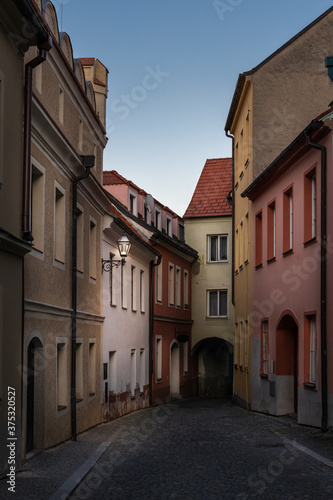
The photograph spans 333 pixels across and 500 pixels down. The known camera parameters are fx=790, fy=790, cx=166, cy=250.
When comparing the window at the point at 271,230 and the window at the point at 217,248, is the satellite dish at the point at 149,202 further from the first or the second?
the window at the point at 271,230

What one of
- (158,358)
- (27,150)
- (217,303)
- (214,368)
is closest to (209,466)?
(27,150)

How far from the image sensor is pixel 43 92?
1448 cm

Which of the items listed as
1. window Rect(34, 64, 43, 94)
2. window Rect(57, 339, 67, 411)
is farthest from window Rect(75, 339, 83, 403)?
window Rect(34, 64, 43, 94)

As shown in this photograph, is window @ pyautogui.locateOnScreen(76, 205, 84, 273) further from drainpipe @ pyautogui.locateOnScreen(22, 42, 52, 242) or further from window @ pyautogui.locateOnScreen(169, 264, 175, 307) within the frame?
window @ pyautogui.locateOnScreen(169, 264, 175, 307)

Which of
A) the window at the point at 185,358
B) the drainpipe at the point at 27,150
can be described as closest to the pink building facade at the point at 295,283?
the drainpipe at the point at 27,150

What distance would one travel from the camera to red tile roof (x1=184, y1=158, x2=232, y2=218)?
41.9 meters

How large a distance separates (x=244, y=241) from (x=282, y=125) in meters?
4.22

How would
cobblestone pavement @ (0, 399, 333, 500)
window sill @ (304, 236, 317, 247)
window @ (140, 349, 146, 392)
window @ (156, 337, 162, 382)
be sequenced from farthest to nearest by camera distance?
window @ (156, 337, 162, 382) → window @ (140, 349, 146, 392) → window sill @ (304, 236, 317, 247) → cobblestone pavement @ (0, 399, 333, 500)

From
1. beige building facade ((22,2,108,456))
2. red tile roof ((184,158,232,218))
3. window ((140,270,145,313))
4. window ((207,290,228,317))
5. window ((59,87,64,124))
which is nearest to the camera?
beige building facade ((22,2,108,456))

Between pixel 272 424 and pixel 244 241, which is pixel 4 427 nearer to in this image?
pixel 272 424

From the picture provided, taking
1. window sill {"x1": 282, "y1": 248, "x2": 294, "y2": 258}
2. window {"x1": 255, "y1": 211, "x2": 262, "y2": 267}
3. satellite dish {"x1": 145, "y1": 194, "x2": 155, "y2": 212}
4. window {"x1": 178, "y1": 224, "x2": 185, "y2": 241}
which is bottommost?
window sill {"x1": 282, "y1": 248, "x2": 294, "y2": 258}

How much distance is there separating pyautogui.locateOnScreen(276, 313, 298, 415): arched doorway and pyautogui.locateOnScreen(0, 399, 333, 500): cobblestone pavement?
1.63 m

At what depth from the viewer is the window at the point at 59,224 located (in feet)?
51.6

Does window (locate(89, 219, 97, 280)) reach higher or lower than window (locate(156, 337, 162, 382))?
higher
